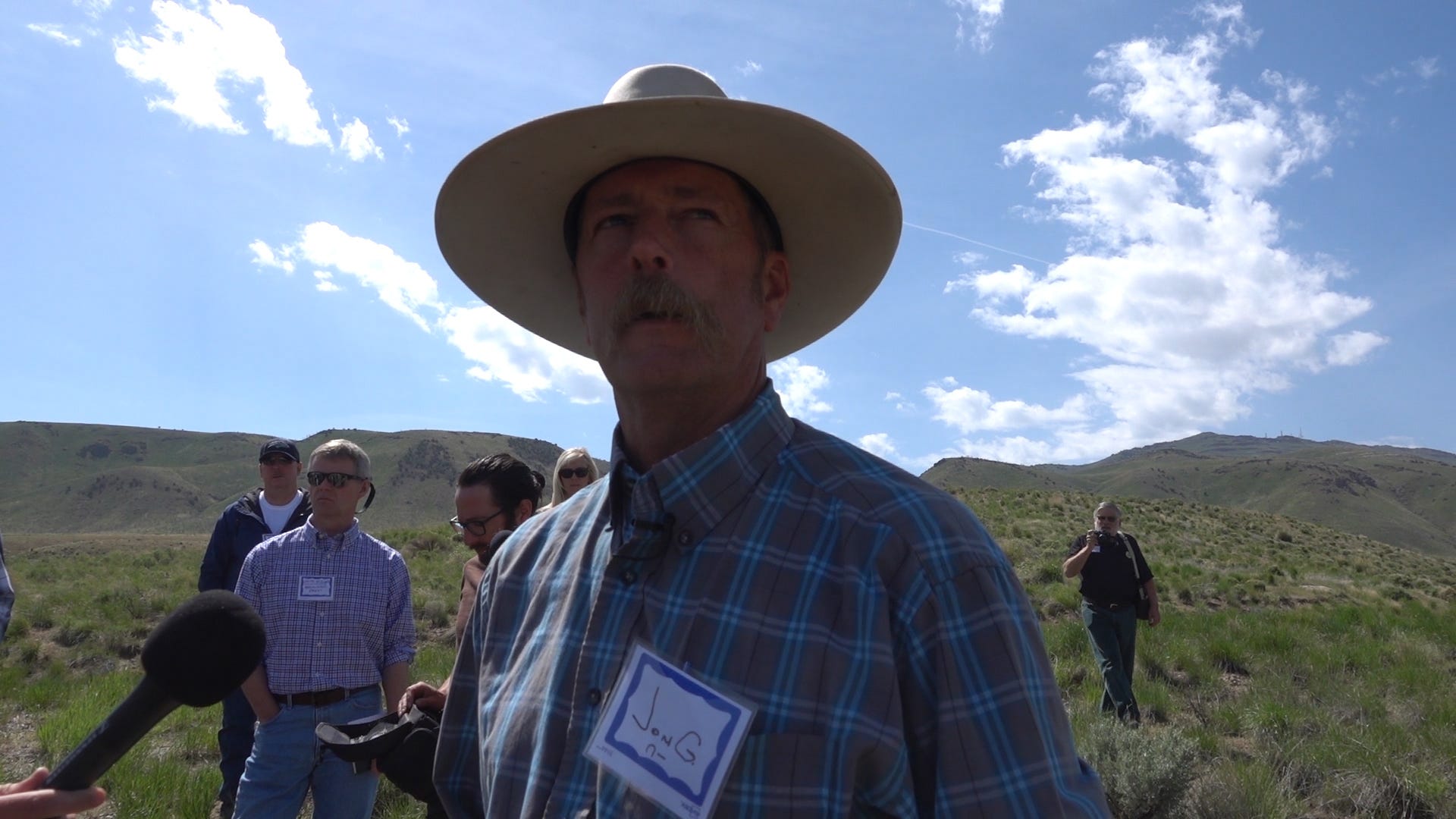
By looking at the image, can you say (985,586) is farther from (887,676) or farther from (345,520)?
(345,520)

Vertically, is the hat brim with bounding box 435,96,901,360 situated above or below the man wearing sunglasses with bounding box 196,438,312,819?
above

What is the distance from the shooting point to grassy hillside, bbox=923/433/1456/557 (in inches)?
4958

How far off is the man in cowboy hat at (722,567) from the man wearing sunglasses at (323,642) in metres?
2.77

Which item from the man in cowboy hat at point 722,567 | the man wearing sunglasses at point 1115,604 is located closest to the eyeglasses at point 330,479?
the man in cowboy hat at point 722,567

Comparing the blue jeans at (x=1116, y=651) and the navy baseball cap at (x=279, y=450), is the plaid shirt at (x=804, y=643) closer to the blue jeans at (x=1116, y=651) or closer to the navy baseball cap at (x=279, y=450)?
the navy baseball cap at (x=279, y=450)

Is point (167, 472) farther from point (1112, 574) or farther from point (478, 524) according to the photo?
point (478, 524)

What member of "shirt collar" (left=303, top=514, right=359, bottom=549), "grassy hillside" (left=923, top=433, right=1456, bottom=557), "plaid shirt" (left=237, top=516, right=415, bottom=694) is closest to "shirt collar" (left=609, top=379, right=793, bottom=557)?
"plaid shirt" (left=237, top=516, right=415, bottom=694)

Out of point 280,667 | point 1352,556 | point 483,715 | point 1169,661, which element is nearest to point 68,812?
point 483,715

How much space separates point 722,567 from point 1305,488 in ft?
553

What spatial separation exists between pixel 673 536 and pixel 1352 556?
42835 millimetres

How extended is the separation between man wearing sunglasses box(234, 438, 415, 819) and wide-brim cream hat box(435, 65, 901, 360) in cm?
253

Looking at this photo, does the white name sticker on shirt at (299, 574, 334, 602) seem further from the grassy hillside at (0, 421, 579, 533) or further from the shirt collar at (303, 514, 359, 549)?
the grassy hillside at (0, 421, 579, 533)

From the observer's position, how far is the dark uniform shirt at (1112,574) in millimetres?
8914

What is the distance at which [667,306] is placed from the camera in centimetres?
176
